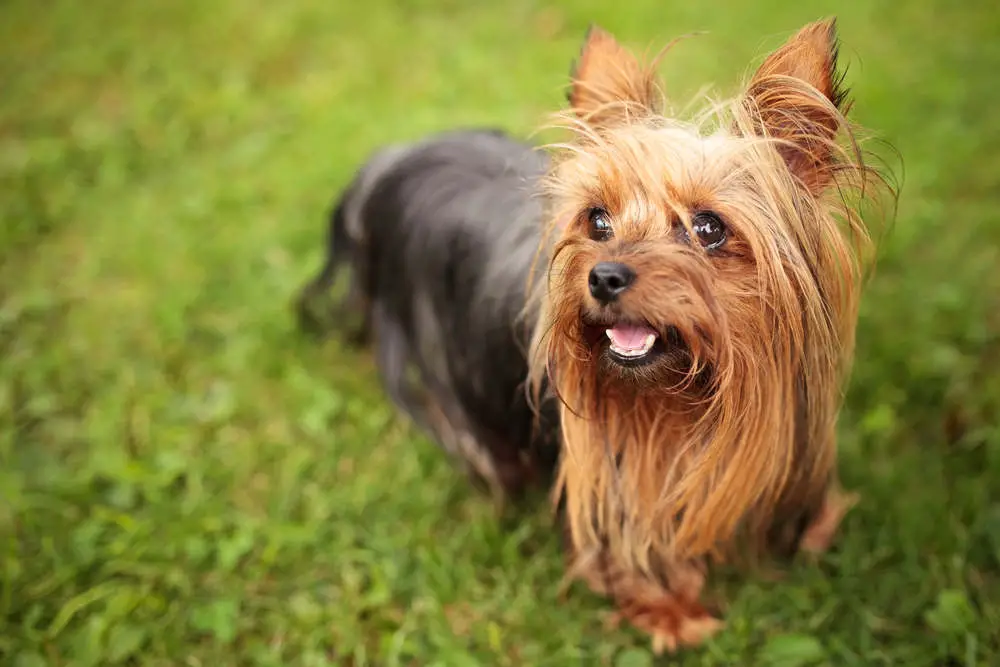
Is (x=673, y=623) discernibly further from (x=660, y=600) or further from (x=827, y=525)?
(x=827, y=525)

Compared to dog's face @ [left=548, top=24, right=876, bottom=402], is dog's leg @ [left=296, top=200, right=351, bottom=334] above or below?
below

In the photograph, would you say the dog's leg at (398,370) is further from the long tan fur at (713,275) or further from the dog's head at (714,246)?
the dog's head at (714,246)

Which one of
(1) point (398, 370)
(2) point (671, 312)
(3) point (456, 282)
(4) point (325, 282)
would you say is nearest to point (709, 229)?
(2) point (671, 312)

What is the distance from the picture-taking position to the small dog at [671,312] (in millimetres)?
1553

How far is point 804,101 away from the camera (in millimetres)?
1519

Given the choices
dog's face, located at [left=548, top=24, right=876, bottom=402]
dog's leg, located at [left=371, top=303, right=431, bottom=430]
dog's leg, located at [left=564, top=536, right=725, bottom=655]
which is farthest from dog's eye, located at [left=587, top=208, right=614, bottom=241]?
dog's leg, located at [left=371, top=303, right=431, bottom=430]

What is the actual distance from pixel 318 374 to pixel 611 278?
191cm

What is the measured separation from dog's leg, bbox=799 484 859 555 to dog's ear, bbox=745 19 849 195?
1.08 m

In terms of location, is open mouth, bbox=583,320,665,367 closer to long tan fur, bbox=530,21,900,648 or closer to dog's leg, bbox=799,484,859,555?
long tan fur, bbox=530,21,900,648

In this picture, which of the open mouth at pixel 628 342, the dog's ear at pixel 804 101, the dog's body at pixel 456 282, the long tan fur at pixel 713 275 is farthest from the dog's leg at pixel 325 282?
the dog's ear at pixel 804 101

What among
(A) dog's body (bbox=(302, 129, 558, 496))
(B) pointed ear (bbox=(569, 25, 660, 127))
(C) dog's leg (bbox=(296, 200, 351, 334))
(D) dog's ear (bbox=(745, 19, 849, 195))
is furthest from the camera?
(C) dog's leg (bbox=(296, 200, 351, 334))

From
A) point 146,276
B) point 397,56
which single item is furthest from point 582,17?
point 146,276

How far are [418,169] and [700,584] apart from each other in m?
1.51

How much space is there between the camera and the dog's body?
2201 millimetres
